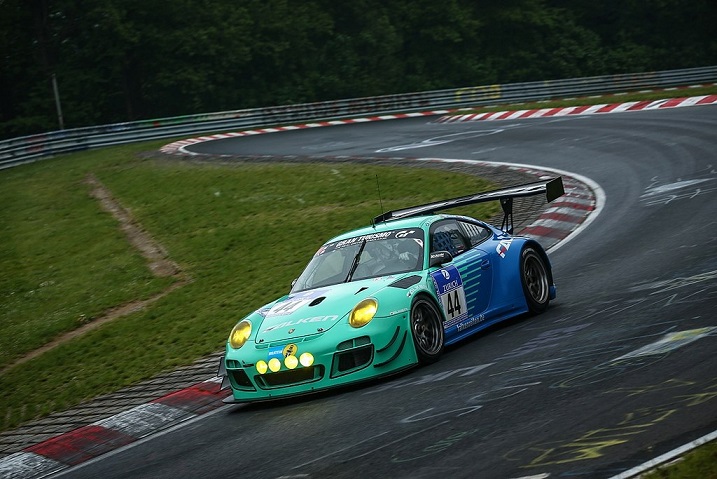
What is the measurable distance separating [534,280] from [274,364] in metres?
3.42

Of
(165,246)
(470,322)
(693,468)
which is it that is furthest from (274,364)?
(165,246)

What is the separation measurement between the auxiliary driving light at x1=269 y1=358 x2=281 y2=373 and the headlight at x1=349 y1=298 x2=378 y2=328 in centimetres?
67

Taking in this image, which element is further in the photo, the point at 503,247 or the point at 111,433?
the point at 503,247

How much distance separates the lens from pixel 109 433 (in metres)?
9.30

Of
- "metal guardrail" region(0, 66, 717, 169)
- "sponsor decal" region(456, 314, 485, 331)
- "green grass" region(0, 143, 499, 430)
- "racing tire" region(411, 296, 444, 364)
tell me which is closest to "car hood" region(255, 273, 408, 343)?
"racing tire" region(411, 296, 444, 364)

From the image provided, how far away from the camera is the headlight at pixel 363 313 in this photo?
29.3 ft

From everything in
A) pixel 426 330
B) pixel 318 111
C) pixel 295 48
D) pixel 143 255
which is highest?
pixel 295 48

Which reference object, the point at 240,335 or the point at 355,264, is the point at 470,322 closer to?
the point at 355,264

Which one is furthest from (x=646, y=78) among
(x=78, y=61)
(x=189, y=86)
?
(x=78, y=61)

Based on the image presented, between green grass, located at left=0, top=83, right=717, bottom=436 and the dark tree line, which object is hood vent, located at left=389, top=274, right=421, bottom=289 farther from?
the dark tree line

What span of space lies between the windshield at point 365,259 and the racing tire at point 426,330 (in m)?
0.61

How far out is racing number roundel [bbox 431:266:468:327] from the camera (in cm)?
969

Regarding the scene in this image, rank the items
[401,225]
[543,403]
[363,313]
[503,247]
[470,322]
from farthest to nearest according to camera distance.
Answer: [503,247], [401,225], [470,322], [363,313], [543,403]

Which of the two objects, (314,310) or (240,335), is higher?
(314,310)
